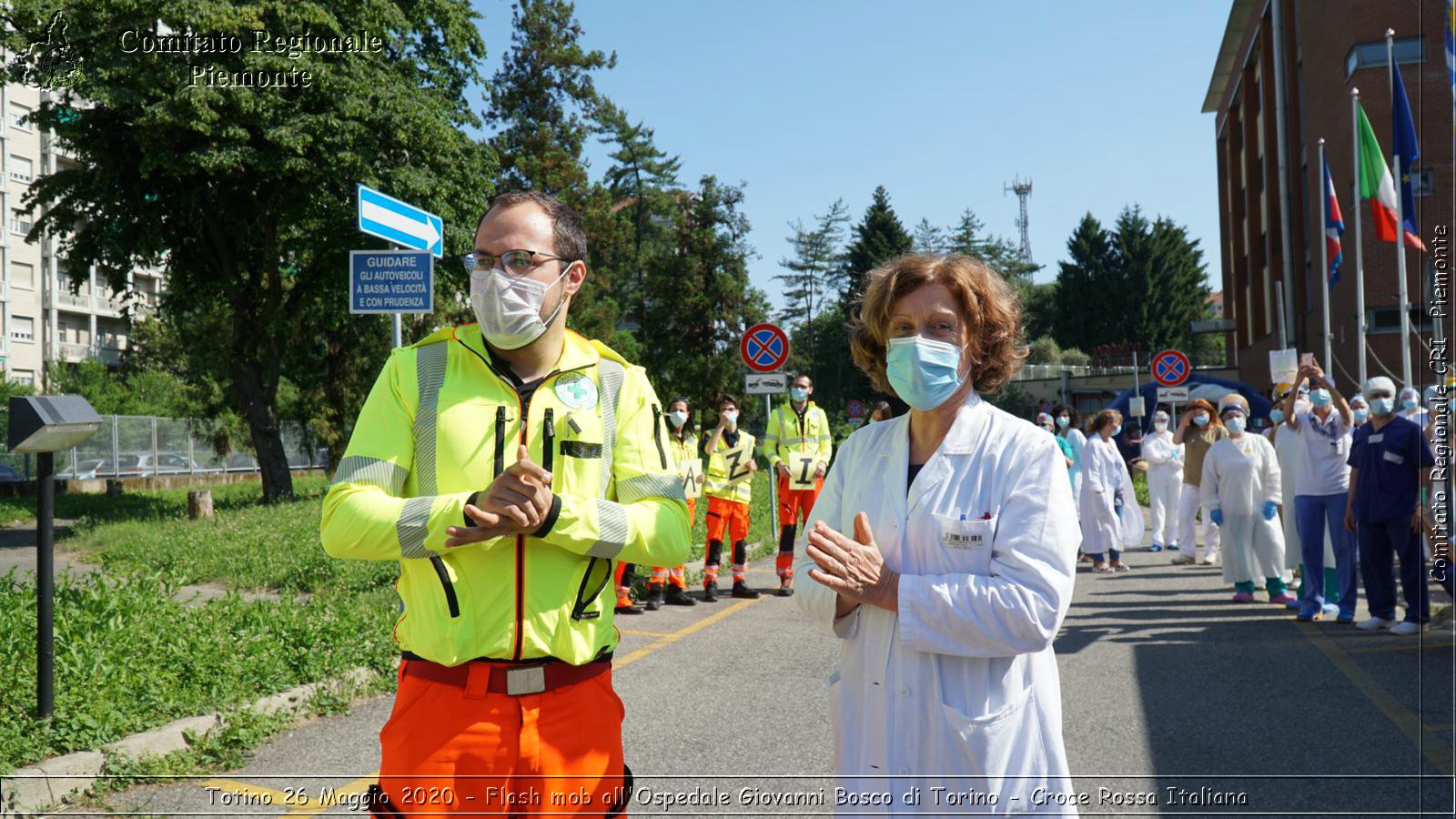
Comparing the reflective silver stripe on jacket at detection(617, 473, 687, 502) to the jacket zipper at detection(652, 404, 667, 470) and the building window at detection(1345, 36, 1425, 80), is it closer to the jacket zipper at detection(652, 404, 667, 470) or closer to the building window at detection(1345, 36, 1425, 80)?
the jacket zipper at detection(652, 404, 667, 470)

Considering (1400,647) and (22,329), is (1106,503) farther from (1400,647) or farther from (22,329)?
(22,329)

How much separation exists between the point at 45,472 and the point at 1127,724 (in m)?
6.16

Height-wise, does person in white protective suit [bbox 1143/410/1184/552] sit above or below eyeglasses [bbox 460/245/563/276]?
below

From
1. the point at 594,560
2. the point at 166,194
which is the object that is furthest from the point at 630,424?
the point at 166,194

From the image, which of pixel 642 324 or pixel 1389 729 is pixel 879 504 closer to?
pixel 1389 729

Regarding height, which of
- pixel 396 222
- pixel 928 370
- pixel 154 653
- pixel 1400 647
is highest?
pixel 396 222

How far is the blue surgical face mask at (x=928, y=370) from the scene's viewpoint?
2723mm

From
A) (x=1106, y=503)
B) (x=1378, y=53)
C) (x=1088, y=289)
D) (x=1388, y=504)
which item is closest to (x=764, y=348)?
(x=1106, y=503)

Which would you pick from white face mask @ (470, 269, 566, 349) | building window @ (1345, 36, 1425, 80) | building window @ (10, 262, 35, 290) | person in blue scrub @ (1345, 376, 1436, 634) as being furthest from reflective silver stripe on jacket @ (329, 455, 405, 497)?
building window @ (10, 262, 35, 290)

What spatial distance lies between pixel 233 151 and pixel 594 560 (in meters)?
21.6

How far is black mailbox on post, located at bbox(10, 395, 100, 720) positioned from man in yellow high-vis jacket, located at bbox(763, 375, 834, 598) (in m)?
7.52

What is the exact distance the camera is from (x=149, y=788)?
504 cm

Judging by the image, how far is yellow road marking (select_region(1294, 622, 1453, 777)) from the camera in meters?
5.67

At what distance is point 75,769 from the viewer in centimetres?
498
